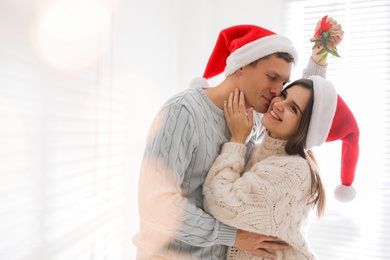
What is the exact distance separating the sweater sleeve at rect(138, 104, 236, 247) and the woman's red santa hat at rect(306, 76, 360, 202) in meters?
0.40

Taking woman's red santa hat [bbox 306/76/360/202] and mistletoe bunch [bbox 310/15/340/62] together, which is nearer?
woman's red santa hat [bbox 306/76/360/202]

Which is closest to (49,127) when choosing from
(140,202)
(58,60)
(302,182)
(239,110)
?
(58,60)

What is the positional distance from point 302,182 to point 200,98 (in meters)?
0.44

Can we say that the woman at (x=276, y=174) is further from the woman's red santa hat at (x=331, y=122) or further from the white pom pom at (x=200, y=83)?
the white pom pom at (x=200, y=83)

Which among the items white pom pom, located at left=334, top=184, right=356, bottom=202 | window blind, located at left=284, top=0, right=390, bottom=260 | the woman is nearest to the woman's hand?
the woman

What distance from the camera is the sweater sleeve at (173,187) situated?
1145mm

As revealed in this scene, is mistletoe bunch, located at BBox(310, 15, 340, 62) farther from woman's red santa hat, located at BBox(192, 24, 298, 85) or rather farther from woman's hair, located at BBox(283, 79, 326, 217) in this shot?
woman's hair, located at BBox(283, 79, 326, 217)

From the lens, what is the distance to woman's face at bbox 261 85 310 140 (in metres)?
1.25

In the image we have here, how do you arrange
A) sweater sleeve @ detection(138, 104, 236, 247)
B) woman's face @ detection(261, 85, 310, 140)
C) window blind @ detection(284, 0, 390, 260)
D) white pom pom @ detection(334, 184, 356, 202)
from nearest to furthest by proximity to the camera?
sweater sleeve @ detection(138, 104, 236, 247)
woman's face @ detection(261, 85, 310, 140)
white pom pom @ detection(334, 184, 356, 202)
window blind @ detection(284, 0, 390, 260)

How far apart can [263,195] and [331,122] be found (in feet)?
1.13

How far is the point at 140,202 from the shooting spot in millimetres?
1189

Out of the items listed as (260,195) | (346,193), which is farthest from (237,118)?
(346,193)

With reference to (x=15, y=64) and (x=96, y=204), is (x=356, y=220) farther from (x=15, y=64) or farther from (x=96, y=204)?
(x=15, y=64)

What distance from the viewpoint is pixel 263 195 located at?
1.15 metres
